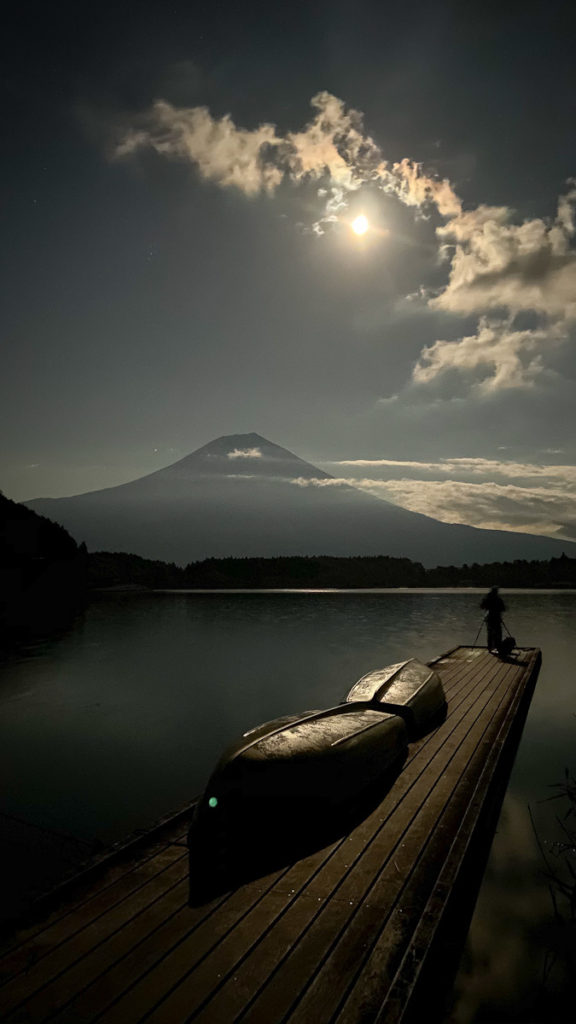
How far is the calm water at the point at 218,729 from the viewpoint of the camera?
6133 mm

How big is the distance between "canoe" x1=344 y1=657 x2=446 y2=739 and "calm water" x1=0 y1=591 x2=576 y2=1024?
2.10 meters

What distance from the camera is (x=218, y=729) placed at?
53.7ft

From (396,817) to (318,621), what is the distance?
139 feet

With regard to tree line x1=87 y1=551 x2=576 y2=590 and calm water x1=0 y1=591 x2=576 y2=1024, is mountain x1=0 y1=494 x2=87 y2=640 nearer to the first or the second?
tree line x1=87 y1=551 x2=576 y2=590

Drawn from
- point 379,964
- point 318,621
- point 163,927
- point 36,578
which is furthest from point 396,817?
point 36,578

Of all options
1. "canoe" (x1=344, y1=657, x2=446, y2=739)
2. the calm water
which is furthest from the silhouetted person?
"canoe" (x1=344, y1=657, x2=446, y2=739)

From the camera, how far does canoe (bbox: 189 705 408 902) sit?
5547mm

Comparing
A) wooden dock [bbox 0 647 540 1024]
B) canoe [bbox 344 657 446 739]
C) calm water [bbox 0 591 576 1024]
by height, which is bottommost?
calm water [bbox 0 591 576 1024]

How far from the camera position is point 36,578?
78.7m

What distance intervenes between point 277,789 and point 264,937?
168cm

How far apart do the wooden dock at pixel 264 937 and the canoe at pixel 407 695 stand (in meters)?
2.92

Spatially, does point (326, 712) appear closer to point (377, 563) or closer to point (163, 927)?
point (163, 927)

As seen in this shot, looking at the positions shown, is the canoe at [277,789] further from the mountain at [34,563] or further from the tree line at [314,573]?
the tree line at [314,573]

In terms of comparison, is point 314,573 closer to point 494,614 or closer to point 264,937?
point 494,614
